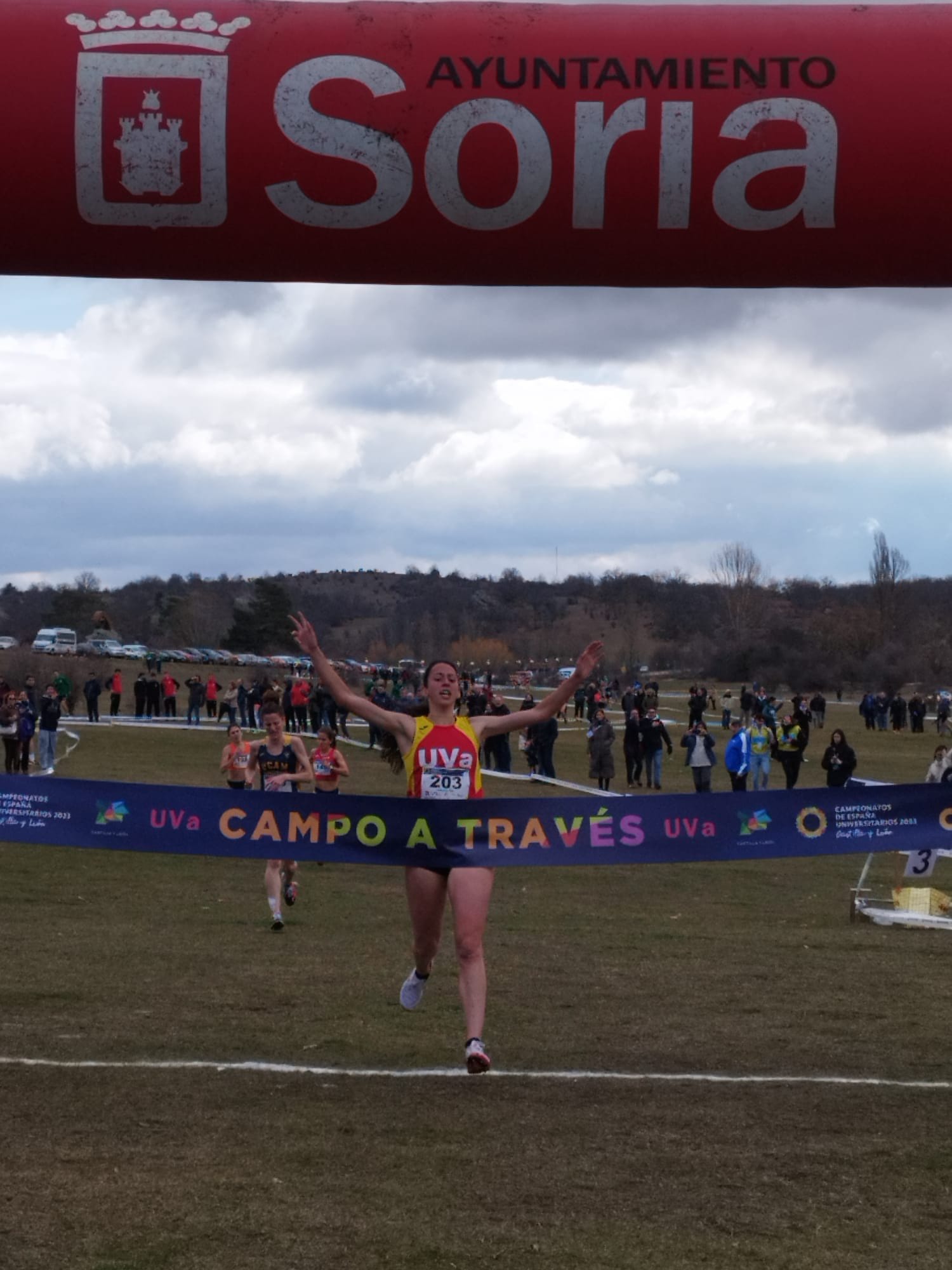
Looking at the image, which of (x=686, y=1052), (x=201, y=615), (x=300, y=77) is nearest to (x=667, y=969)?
(x=686, y=1052)

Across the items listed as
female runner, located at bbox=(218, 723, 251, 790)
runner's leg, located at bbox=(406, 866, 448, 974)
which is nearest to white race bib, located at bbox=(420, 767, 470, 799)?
runner's leg, located at bbox=(406, 866, 448, 974)

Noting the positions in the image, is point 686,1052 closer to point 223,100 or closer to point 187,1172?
point 187,1172

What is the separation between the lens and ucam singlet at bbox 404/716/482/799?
28.5 feet

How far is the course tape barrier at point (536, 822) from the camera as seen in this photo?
9.22 metres

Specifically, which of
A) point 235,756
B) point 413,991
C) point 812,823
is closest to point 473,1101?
point 413,991

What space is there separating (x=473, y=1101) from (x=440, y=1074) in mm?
628

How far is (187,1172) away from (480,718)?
3241 millimetres

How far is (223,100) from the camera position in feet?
20.5

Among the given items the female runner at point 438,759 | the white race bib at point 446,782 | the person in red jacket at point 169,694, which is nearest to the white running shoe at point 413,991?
the female runner at point 438,759

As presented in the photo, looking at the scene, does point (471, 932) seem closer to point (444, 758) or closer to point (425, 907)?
point (425, 907)

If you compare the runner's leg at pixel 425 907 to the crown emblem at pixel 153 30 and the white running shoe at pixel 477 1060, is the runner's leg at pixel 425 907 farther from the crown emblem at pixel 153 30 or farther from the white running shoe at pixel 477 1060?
the crown emblem at pixel 153 30

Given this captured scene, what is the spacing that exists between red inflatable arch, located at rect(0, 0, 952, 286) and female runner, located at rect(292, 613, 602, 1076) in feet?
8.73

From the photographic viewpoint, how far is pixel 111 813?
30.8 feet

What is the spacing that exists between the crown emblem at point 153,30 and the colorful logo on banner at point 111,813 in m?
4.60
